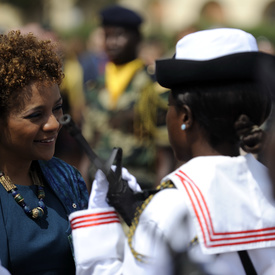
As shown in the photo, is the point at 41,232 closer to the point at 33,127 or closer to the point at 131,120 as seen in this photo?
the point at 33,127

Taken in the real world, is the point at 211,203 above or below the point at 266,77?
below

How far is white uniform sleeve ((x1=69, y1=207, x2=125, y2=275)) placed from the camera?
8.89 ft

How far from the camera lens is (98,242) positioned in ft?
8.93

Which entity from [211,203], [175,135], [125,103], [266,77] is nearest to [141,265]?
[211,203]

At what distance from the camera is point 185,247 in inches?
101

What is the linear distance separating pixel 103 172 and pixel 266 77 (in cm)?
70

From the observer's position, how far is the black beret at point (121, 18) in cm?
699

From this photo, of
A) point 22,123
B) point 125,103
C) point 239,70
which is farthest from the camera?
point 125,103

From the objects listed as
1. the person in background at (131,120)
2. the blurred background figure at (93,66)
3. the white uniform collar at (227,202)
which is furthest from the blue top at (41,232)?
the blurred background figure at (93,66)

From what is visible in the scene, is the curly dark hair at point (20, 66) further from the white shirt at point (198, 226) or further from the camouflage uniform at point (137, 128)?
the camouflage uniform at point (137, 128)

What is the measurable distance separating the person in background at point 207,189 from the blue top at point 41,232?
12.3 inches

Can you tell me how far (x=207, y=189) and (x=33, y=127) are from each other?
2.85 ft

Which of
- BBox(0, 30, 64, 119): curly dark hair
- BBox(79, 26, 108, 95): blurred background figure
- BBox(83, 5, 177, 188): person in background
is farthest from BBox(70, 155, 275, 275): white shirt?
BBox(79, 26, 108, 95): blurred background figure

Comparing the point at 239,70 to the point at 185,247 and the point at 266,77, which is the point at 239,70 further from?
the point at 185,247
